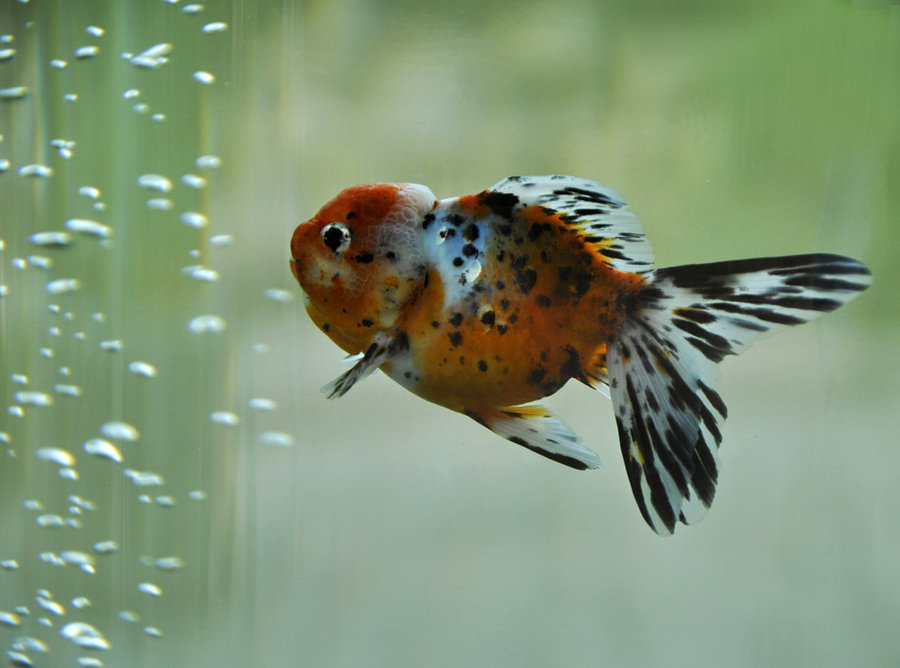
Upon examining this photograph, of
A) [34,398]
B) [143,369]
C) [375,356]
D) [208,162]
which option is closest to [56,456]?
[34,398]

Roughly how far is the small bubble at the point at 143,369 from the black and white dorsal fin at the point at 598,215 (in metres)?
0.45

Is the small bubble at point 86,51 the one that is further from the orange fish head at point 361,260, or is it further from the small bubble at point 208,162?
the orange fish head at point 361,260

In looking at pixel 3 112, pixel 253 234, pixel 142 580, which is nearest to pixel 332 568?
pixel 142 580

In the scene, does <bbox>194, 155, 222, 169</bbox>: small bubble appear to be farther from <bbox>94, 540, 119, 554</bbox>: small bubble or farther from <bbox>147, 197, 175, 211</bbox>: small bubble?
<bbox>94, 540, 119, 554</bbox>: small bubble

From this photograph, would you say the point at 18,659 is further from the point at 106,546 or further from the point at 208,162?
the point at 208,162

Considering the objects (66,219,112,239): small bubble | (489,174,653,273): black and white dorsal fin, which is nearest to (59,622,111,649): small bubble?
(66,219,112,239): small bubble

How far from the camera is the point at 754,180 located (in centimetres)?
71

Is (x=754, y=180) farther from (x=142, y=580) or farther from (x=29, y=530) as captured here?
(x=29, y=530)

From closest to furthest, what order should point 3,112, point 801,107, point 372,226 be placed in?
point 372,226 → point 801,107 → point 3,112

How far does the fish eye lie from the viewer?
0.51 meters

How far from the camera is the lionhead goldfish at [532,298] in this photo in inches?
20.1

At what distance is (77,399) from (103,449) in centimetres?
6

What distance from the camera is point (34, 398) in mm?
838

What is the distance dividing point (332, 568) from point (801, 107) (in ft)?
2.15
